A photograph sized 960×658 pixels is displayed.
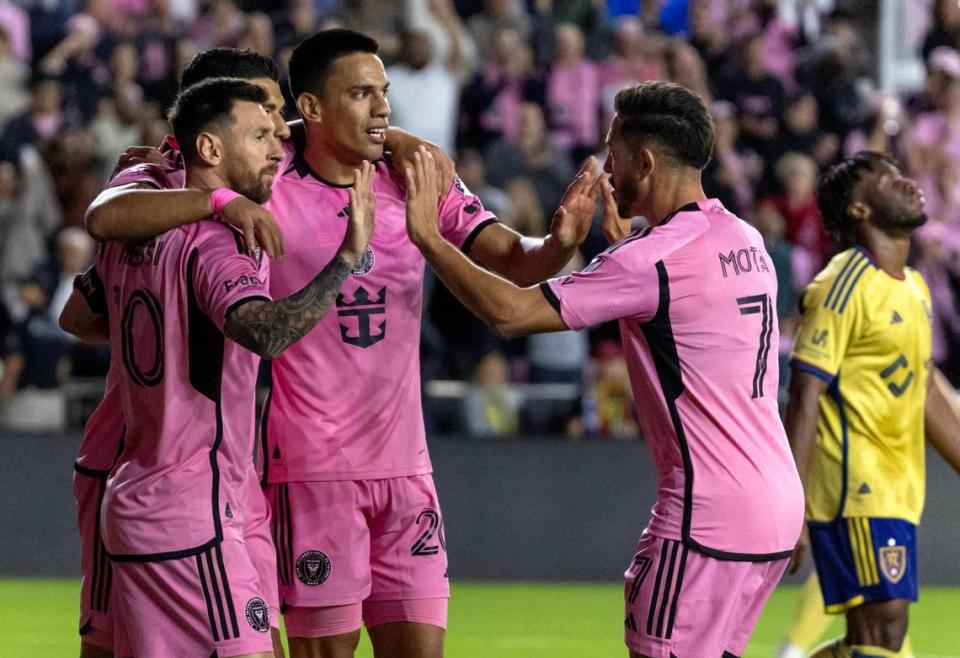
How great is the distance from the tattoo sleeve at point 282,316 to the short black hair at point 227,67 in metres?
0.78

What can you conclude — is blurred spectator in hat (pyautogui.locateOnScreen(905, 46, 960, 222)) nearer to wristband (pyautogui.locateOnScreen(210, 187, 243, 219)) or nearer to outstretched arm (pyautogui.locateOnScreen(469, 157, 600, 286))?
outstretched arm (pyautogui.locateOnScreen(469, 157, 600, 286))

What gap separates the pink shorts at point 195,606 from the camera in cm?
454

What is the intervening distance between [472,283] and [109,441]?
4.20 ft

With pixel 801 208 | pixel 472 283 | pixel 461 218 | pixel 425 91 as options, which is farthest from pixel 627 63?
pixel 472 283

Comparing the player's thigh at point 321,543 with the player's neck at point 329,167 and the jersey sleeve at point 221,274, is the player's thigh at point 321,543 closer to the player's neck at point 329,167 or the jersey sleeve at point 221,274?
the player's neck at point 329,167

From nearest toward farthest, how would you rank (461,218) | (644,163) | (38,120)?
(644,163) < (461,218) < (38,120)

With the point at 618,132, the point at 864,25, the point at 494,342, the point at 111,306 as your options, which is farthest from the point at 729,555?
the point at 864,25

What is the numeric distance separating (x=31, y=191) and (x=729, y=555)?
8933 millimetres

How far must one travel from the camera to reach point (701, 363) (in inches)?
187

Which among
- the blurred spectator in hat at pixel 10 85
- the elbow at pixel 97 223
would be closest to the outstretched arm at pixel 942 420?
the elbow at pixel 97 223

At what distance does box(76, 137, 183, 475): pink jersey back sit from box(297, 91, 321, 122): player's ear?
47cm

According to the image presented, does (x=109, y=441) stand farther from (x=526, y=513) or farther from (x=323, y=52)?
(x=526, y=513)

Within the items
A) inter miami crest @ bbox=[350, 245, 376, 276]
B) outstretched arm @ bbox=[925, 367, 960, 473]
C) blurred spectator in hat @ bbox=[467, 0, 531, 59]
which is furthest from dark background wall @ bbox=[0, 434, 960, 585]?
inter miami crest @ bbox=[350, 245, 376, 276]

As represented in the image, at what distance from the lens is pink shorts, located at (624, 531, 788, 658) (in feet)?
15.5
